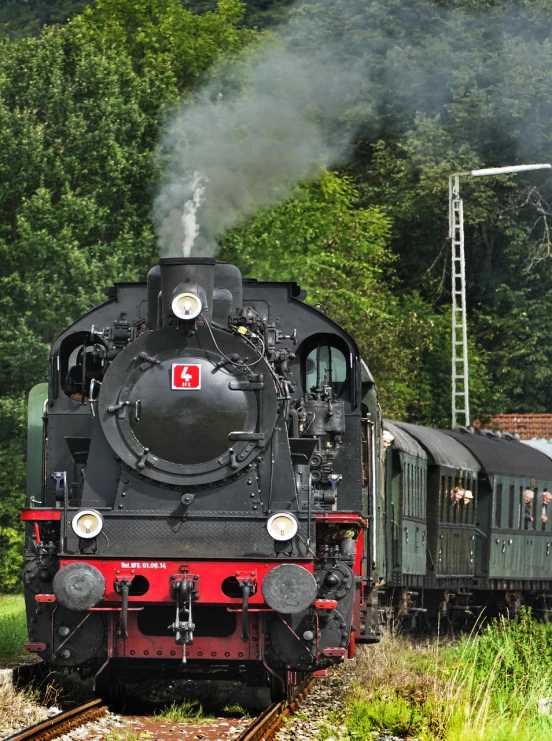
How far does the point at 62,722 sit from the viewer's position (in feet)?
30.7

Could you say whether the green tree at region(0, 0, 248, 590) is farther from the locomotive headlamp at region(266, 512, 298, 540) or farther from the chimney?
the locomotive headlamp at region(266, 512, 298, 540)

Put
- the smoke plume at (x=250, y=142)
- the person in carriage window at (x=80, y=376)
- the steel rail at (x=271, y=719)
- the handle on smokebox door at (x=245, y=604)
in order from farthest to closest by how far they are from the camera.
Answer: the smoke plume at (x=250, y=142) < the person in carriage window at (x=80, y=376) < the handle on smokebox door at (x=245, y=604) < the steel rail at (x=271, y=719)

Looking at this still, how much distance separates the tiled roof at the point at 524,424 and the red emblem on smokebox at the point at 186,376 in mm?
26305

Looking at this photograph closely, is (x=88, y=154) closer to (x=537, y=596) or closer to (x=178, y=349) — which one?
(x=537, y=596)

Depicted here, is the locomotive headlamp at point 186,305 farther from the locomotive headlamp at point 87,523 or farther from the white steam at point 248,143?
the white steam at point 248,143

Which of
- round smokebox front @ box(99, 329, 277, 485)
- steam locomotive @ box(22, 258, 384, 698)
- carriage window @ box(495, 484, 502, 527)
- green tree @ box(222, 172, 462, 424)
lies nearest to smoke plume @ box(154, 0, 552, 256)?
steam locomotive @ box(22, 258, 384, 698)

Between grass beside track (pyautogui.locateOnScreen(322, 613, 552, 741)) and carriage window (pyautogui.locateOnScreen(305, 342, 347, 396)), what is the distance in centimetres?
227

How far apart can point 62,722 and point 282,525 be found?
6.34 ft

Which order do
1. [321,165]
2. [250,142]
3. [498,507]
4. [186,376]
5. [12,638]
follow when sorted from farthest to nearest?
[498,507]
[321,165]
[250,142]
[12,638]
[186,376]

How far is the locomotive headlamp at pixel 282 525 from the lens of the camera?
9844 mm

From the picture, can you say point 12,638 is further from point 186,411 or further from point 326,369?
point 186,411

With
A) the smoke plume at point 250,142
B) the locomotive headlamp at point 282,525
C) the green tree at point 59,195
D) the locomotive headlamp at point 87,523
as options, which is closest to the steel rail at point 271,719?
the locomotive headlamp at point 282,525

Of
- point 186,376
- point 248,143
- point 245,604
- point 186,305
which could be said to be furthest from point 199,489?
point 248,143

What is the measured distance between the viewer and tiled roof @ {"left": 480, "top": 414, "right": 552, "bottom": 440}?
118ft
